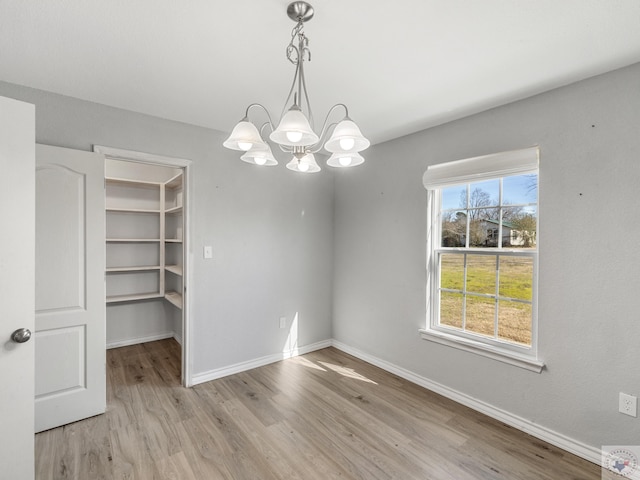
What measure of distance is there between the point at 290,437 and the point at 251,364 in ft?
3.94

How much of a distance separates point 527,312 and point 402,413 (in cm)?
123

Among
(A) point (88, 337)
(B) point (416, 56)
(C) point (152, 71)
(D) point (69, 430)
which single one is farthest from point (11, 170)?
(B) point (416, 56)

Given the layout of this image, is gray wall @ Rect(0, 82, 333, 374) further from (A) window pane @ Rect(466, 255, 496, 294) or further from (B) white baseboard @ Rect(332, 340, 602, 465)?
(A) window pane @ Rect(466, 255, 496, 294)

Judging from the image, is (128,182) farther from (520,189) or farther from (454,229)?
(520,189)

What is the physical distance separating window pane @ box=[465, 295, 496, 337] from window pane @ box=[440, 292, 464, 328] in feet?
0.23

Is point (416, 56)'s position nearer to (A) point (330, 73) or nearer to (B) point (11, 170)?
(A) point (330, 73)

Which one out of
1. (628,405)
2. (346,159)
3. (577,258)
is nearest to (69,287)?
(346,159)

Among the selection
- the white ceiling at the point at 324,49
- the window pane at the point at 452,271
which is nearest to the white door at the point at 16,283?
the white ceiling at the point at 324,49

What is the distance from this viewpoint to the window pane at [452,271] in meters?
2.68

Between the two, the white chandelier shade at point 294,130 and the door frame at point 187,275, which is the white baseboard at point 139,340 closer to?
the door frame at point 187,275

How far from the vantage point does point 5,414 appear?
134cm

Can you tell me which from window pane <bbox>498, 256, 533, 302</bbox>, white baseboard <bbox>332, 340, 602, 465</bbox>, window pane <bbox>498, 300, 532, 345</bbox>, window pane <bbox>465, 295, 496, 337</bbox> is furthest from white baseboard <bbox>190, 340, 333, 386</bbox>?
window pane <bbox>498, 256, 533, 302</bbox>

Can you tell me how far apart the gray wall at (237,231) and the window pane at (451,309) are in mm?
1452

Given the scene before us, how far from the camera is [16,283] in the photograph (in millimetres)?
1387
